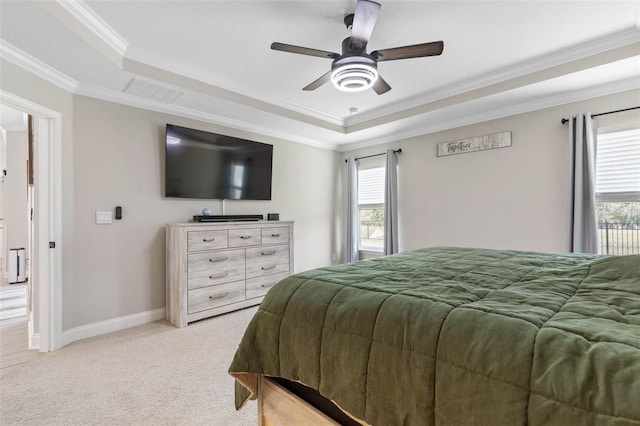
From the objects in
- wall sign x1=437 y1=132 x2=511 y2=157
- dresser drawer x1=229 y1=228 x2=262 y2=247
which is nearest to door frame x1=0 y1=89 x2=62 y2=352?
dresser drawer x1=229 y1=228 x2=262 y2=247

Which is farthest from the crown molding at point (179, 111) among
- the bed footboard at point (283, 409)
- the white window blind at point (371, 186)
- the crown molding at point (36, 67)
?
the bed footboard at point (283, 409)

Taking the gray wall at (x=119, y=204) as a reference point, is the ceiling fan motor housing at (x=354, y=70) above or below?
above

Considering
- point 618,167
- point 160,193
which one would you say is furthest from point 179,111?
point 618,167

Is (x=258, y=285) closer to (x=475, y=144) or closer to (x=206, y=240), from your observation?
(x=206, y=240)

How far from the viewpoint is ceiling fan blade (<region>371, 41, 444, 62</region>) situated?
2.07 metres

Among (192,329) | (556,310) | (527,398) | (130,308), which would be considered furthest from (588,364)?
(130,308)

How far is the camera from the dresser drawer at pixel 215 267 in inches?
128

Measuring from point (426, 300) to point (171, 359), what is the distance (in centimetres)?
229

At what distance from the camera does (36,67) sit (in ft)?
8.13

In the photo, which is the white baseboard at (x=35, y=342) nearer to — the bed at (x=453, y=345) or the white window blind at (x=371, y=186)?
the bed at (x=453, y=345)

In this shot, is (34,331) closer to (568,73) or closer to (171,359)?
(171,359)

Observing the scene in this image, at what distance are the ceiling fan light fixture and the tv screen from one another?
6.88 feet

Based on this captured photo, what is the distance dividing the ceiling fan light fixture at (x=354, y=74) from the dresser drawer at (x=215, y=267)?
2267mm

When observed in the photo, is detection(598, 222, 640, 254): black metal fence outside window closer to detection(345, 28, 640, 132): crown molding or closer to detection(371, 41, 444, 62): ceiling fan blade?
detection(345, 28, 640, 132): crown molding
